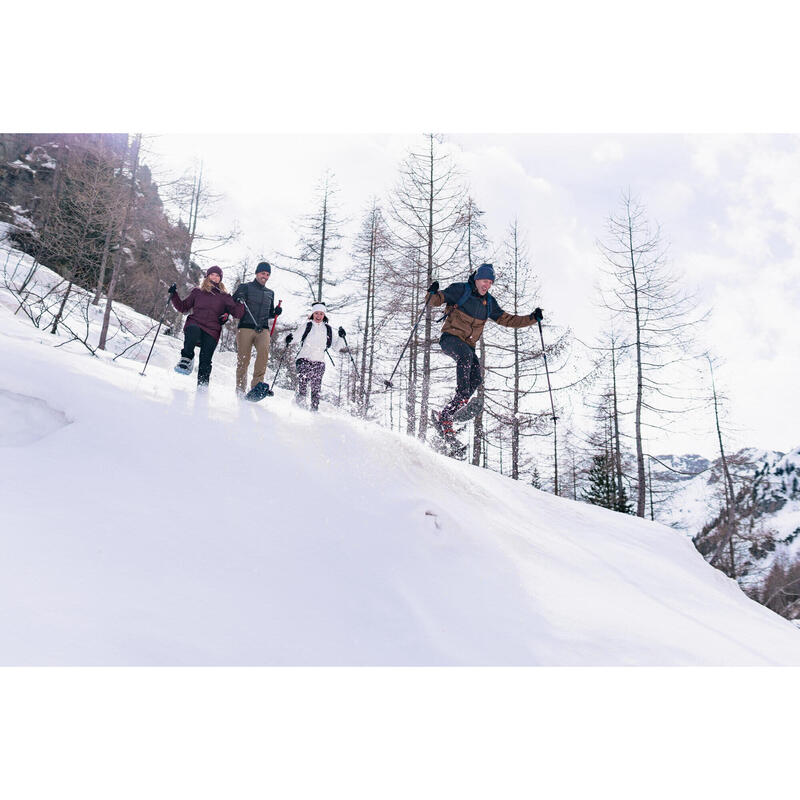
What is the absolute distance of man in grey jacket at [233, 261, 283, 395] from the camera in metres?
6.48

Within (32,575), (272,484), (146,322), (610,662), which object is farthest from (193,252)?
(610,662)

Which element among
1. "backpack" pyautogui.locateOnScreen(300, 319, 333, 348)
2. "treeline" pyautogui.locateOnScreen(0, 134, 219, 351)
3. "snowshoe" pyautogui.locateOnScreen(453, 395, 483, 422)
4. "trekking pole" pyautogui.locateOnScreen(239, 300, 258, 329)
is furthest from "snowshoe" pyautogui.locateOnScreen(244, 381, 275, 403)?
"treeline" pyautogui.locateOnScreen(0, 134, 219, 351)

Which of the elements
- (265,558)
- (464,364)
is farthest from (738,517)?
(265,558)

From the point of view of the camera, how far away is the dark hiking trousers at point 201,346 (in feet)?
19.6

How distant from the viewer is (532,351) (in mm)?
14797

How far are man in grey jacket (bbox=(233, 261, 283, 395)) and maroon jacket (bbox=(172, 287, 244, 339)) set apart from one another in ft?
1.14

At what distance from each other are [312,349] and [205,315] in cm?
171

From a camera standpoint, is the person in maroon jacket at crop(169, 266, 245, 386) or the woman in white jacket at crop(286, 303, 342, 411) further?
the woman in white jacket at crop(286, 303, 342, 411)

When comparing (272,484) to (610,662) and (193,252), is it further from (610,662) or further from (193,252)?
(193,252)

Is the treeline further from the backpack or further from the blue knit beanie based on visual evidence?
the blue knit beanie

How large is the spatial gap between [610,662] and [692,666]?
61cm

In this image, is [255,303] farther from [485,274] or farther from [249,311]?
[485,274]

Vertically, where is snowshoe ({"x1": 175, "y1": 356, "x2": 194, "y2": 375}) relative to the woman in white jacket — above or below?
below

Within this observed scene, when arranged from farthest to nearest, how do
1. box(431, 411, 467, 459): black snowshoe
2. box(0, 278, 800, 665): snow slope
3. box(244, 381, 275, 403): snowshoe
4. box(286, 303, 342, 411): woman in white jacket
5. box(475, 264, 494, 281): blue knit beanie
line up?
box(286, 303, 342, 411): woman in white jacket < box(431, 411, 467, 459): black snowshoe < box(475, 264, 494, 281): blue knit beanie < box(244, 381, 275, 403): snowshoe < box(0, 278, 800, 665): snow slope
